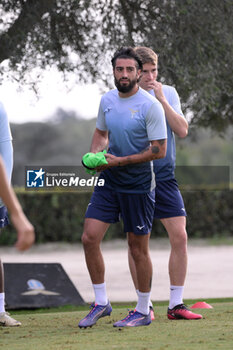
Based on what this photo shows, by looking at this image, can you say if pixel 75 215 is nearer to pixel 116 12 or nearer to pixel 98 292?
pixel 116 12

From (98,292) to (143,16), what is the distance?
4.79 metres

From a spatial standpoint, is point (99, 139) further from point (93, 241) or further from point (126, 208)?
point (93, 241)

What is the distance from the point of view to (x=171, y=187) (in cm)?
631

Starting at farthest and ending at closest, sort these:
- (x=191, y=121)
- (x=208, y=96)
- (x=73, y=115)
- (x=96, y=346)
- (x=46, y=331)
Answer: (x=73, y=115)
(x=191, y=121)
(x=208, y=96)
(x=46, y=331)
(x=96, y=346)

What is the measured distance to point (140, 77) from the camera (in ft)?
19.4

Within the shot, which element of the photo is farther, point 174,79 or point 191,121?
point 191,121

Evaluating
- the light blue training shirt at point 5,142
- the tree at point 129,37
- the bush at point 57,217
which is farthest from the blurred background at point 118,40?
the bush at point 57,217

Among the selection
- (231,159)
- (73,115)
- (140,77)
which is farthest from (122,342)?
(73,115)

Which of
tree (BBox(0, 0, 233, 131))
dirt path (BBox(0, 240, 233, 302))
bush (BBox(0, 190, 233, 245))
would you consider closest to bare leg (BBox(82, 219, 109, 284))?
tree (BBox(0, 0, 233, 131))

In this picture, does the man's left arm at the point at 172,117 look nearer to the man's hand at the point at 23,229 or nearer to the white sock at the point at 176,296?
the white sock at the point at 176,296

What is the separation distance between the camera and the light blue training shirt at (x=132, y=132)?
552 cm

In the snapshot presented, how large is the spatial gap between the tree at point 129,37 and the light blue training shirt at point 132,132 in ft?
11.3

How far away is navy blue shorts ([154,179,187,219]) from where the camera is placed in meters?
6.27

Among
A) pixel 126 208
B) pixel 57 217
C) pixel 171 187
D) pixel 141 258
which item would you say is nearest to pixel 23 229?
pixel 126 208
